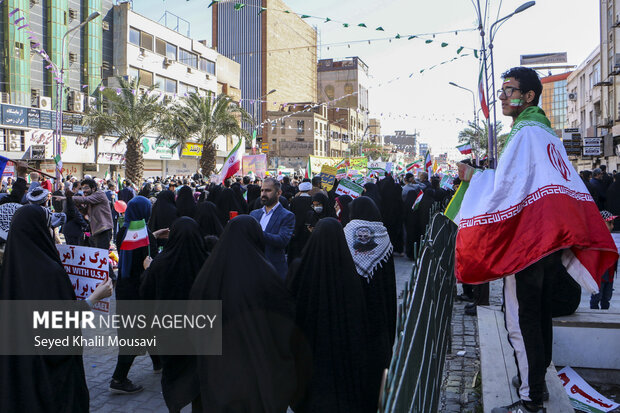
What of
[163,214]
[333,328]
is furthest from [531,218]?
[163,214]

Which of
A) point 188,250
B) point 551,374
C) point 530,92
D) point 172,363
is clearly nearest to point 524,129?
point 530,92

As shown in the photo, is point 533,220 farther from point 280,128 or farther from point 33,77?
point 280,128

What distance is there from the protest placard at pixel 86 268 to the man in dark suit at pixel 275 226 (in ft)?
7.12

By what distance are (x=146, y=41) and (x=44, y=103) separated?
39.8 feet

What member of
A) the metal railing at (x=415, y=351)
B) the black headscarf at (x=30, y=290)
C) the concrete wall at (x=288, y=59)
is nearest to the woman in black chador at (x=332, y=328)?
the metal railing at (x=415, y=351)

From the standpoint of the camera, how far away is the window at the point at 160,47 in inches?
1693

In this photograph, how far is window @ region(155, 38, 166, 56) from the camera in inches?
1693

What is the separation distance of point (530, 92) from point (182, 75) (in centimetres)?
4560

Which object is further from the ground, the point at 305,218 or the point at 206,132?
the point at 206,132

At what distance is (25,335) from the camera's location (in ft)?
10.0

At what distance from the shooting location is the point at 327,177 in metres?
12.1

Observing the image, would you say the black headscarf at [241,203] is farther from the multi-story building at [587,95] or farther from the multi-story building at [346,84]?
the multi-story building at [346,84]

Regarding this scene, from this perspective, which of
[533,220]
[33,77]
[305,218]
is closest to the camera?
[533,220]

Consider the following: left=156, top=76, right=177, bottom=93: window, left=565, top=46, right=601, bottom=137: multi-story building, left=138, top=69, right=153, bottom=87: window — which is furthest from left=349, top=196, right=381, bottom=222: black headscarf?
left=156, top=76, right=177, bottom=93: window
